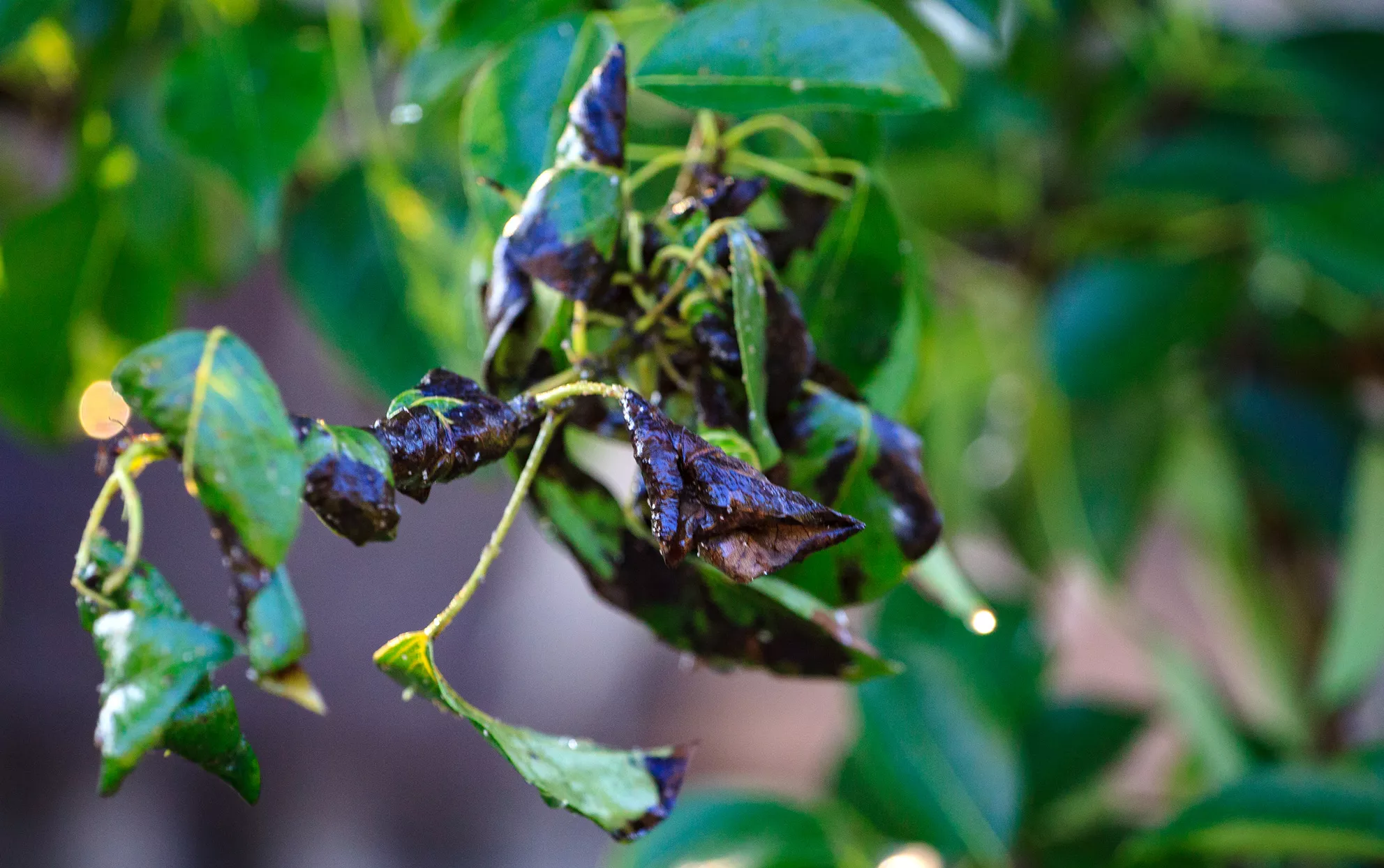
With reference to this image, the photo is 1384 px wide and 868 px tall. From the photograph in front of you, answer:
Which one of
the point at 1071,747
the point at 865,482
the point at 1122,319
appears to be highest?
the point at 865,482

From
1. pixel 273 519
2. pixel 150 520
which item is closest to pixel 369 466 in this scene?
pixel 273 519

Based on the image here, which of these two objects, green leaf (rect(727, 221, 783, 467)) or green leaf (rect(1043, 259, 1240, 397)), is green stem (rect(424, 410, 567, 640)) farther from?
green leaf (rect(1043, 259, 1240, 397))

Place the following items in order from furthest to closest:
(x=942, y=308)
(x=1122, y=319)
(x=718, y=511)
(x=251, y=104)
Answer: (x=942, y=308) → (x=1122, y=319) → (x=251, y=104) → (x=718, y=511)

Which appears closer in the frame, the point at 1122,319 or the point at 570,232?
the point at 570,232

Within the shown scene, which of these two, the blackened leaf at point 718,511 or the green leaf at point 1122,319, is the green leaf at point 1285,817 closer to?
the green leaf at point 1122,319

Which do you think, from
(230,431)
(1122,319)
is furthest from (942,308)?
(230,431)

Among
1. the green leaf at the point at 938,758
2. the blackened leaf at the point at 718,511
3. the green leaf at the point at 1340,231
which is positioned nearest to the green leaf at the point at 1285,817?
the green leaf at the point at 938,758

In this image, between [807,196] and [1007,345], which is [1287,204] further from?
[807,196]

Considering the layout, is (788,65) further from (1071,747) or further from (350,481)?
(1071,747)

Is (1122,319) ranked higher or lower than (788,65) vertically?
lower
